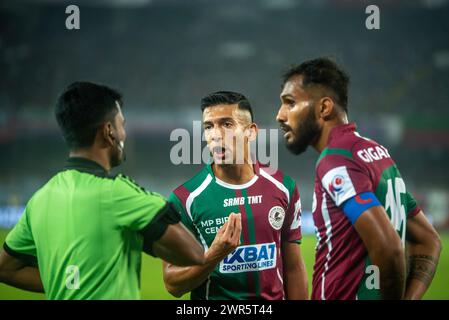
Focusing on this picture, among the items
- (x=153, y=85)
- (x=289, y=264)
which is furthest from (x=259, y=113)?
(x=289, y=264)

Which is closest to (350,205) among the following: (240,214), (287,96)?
(287,96)

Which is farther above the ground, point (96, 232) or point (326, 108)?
point (326, 108)

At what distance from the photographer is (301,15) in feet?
90.4

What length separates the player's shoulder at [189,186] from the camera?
371cm

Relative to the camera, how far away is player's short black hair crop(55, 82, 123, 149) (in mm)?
2750

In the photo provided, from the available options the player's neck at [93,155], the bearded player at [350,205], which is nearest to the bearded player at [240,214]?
the bearded player at [350,205]

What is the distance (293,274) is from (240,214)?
597 millimetres

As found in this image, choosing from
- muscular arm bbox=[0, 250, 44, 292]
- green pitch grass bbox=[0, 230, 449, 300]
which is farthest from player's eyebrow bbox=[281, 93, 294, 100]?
green pitch grass bbox=[0, 230, 449, 300]

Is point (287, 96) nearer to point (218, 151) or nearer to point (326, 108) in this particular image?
point (326, 108)

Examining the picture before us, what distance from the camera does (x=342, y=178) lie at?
2.80 meters

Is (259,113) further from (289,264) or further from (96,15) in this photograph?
(289,264)

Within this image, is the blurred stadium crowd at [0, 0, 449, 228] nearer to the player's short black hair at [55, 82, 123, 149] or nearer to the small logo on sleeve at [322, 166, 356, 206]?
the small logo on sleeve at [322, 166, 356, 206]

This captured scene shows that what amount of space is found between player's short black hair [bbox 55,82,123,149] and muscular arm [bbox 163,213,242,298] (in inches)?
35.3

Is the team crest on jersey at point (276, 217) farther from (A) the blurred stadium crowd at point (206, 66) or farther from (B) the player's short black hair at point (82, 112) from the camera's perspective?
(A) the blurred stadium crowd at point (206, 66)
